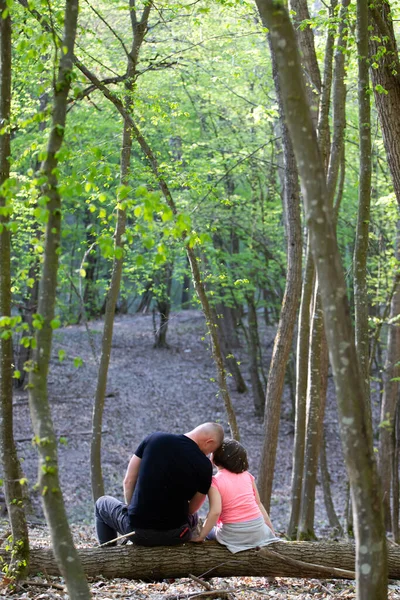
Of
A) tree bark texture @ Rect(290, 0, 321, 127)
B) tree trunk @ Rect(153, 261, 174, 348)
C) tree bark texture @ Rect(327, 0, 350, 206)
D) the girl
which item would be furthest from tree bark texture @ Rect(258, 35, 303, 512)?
tree trunk @ Rect(153, 261, 174, 348)

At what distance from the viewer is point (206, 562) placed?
5.19 meters

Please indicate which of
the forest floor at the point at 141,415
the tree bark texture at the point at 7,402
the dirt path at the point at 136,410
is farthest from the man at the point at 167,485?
the dirt path at the point at 136,410

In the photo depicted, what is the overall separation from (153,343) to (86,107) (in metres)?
11.6

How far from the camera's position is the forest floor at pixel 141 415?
11844mm

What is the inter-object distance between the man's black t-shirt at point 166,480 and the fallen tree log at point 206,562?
0.25m

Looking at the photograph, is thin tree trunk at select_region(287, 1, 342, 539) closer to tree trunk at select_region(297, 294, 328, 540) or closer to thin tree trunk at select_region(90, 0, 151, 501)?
tree trunk at select_region(297, 294, 328, 540)

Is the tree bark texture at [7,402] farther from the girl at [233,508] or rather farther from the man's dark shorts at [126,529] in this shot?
the girl at [233,508]

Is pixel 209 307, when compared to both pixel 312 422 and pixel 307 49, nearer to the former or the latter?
pixel 312 422

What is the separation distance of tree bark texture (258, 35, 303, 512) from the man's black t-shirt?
10.9 ft

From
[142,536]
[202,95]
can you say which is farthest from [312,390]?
[202,95]

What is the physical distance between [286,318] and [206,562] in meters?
3.82

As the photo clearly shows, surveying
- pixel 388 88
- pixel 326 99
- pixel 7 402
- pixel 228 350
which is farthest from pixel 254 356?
pixel 7 402

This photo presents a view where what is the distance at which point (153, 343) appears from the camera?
2358 cm

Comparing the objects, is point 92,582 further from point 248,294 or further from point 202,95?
point 248,294
